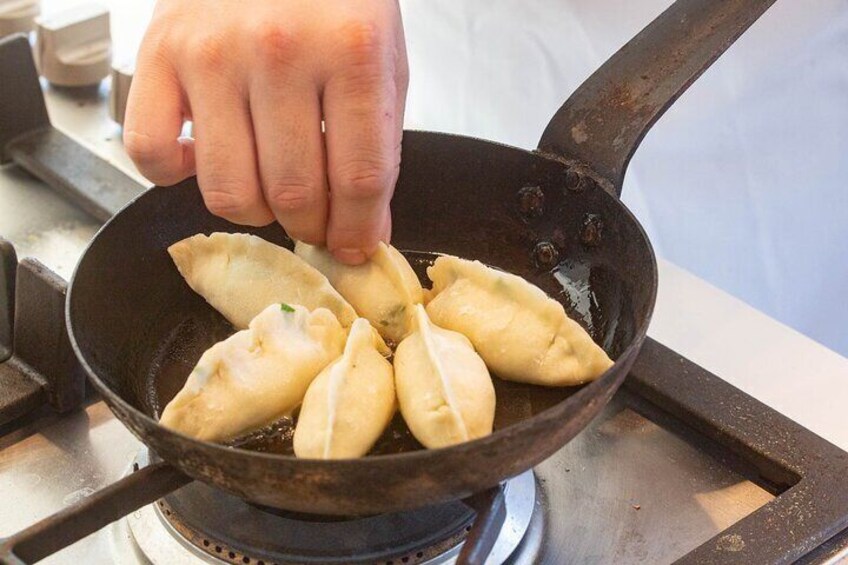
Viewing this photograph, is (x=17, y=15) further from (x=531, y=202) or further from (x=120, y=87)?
(x=531, y=202)

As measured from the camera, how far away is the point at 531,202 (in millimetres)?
977

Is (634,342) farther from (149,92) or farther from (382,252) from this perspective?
(149,92)

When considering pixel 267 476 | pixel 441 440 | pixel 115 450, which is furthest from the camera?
pixel 115 450

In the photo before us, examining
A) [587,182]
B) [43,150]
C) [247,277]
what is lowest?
[43,150]

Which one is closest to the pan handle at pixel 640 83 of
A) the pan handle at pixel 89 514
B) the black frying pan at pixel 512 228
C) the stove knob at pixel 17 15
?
the black frying pan at pixel 512 228

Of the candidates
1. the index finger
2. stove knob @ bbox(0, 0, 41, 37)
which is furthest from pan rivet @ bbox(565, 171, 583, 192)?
stove knob @ bbox(0, 0, 41, 37)

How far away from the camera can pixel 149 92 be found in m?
0.75

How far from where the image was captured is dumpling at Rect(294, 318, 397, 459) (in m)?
0.72

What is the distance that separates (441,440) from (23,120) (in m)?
0.87

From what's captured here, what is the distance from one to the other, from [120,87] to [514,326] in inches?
29.2

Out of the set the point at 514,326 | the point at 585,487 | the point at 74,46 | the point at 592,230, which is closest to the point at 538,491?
the point at 585,487

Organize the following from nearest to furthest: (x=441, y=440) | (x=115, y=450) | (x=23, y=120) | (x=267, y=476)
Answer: (x=267, y=476), (x=441, y=440), (x=115, y=450), (x=23, y=120)

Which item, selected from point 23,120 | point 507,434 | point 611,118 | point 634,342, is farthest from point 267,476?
point 23,120

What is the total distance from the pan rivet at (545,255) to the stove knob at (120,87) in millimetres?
633
